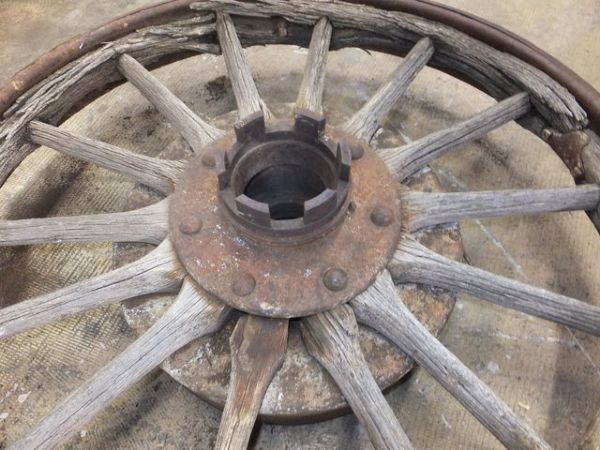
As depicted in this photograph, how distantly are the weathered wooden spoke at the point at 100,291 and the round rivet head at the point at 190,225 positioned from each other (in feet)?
0.19

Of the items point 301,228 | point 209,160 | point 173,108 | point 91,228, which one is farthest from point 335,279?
point 173,108

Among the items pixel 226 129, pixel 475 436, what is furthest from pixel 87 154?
pixel 475 436

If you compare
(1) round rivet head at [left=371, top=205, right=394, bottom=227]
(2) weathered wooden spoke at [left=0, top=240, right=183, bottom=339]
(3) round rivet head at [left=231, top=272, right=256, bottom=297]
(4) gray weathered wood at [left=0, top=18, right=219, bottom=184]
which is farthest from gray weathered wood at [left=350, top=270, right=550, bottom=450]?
(4) gray weathered wood at [left=0, top=18, right=219, bottom=184]

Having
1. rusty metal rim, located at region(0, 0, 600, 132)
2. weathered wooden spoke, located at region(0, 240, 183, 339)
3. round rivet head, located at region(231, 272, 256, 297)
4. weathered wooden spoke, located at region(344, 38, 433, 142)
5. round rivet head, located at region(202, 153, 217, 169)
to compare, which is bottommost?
weathered wooden spoke, located at region(0, 240, 183, 339)

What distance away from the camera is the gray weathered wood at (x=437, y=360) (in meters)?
1.15

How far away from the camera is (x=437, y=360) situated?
1220mm

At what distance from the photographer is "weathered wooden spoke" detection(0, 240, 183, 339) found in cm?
127

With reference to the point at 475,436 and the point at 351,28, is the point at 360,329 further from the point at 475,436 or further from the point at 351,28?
the point at 351,28

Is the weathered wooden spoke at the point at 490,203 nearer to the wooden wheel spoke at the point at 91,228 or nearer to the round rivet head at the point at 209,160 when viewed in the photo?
the round rivet head at the point at 209,160

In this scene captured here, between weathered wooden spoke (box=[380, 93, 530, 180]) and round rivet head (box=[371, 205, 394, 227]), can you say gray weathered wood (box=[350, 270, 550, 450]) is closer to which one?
round rivet head (box=[371, 205, 394, 227])

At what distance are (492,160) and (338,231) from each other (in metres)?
0.85

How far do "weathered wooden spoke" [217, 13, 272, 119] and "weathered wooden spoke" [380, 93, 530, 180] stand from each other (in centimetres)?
41

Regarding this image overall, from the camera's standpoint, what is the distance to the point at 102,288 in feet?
4.25

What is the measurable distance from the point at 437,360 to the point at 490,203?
1.45 ft
